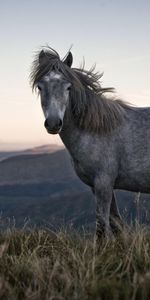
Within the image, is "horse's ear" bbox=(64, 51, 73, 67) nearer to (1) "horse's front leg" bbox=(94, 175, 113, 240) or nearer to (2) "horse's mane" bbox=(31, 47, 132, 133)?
(2) "horse's mane" bbox=(31, 47, 132, 133)

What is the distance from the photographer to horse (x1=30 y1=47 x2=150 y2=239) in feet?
23.6

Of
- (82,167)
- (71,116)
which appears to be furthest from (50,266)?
(71,116)

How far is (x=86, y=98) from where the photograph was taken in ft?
24.9

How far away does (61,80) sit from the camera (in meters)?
6.92

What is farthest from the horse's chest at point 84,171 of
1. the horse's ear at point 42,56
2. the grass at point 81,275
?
the horse's ear at point 42,56

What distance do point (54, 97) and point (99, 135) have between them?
118 cm

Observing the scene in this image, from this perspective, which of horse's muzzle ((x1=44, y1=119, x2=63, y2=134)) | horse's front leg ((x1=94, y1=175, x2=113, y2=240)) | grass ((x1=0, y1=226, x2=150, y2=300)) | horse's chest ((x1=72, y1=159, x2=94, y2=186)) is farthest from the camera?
horse's chest ((x1=72, y1=159, x2=94, y2=186))

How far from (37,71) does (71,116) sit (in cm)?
93

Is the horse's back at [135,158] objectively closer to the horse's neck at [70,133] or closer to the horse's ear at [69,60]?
the horse's neck at [70,133]

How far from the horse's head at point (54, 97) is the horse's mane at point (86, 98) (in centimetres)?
19

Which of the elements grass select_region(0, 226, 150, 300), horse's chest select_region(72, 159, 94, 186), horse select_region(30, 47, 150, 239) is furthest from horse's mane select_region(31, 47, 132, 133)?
grass select_region(0, 226, 150, 300)

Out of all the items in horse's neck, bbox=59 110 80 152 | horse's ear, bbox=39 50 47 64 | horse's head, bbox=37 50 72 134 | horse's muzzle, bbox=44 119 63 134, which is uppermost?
horse's ear, bbox=39 50 47 64

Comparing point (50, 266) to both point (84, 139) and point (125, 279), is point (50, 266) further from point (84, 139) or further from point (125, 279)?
point (84, 139)

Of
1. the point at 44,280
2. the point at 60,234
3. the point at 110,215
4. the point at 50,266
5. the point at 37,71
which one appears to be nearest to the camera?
the point at 44,280
